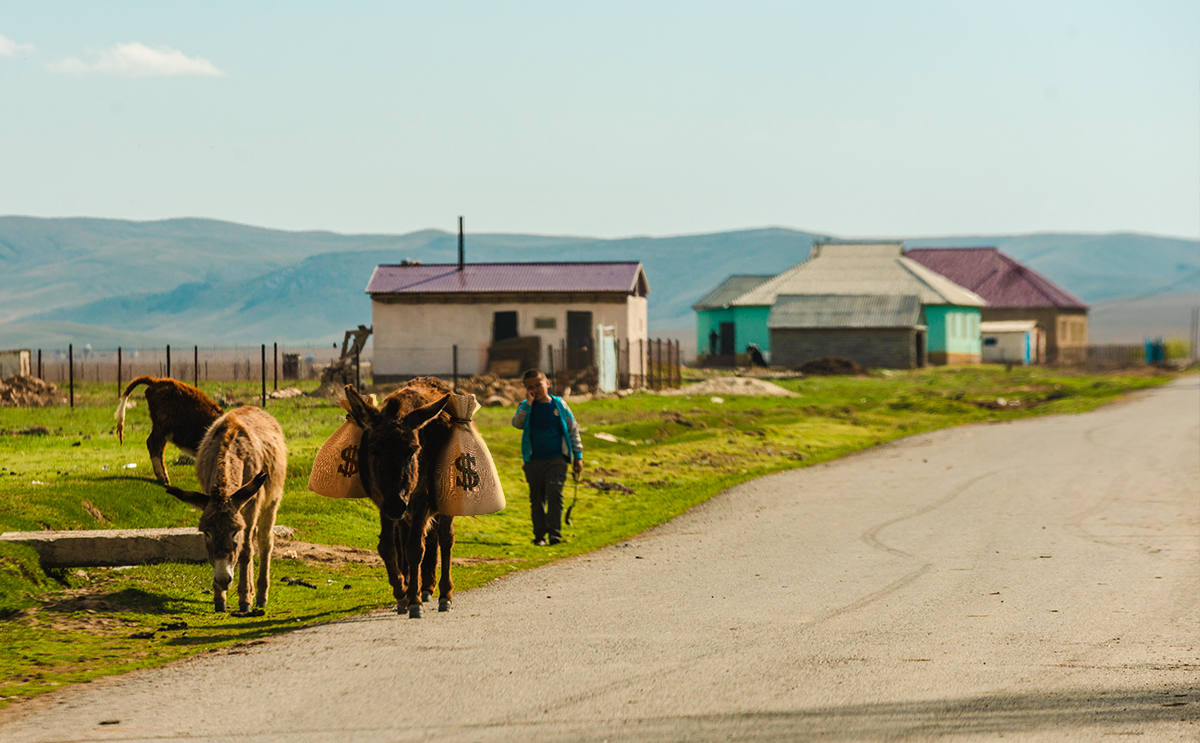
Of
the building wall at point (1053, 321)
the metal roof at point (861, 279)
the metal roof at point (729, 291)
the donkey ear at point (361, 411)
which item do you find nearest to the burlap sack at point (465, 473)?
the donkey ear at point (361, 411)

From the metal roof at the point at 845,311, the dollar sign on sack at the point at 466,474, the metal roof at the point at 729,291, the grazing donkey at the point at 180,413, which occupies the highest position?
the metal roof at the point at 729,291

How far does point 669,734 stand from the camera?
611 centimetres

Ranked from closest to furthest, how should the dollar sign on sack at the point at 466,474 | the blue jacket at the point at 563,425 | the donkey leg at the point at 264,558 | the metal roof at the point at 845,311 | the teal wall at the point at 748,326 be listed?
the dollar sign on sack at the point at 466,474
the donkey leg at the point at 264,558
the blue jacket at the point at 563,425
the metal roof at the point at 845,311
the teal wall at the point at 748,326

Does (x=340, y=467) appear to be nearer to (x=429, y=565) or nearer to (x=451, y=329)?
(x=429, y=565)

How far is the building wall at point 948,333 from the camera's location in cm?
7069

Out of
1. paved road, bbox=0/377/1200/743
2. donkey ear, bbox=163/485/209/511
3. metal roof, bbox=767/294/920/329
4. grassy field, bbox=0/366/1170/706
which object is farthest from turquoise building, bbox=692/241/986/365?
donkey ear, bbox=163/485/209/511

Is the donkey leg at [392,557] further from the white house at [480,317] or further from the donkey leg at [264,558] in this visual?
the white house at [480,317]

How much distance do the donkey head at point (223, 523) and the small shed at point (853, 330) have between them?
60012mm

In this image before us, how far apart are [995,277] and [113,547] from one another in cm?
8925

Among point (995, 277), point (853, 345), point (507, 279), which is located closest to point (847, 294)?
point (853, 345)

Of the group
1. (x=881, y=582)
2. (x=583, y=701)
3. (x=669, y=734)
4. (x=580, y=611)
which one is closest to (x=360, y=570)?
(x=580, y=611)

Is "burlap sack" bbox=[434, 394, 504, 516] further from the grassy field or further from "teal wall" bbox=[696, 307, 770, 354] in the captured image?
"teal wall" bbox=[696, 307, 770, 354]

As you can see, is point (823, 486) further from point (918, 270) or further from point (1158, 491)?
point (918, 270)

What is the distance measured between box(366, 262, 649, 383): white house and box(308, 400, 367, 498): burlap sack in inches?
1348
